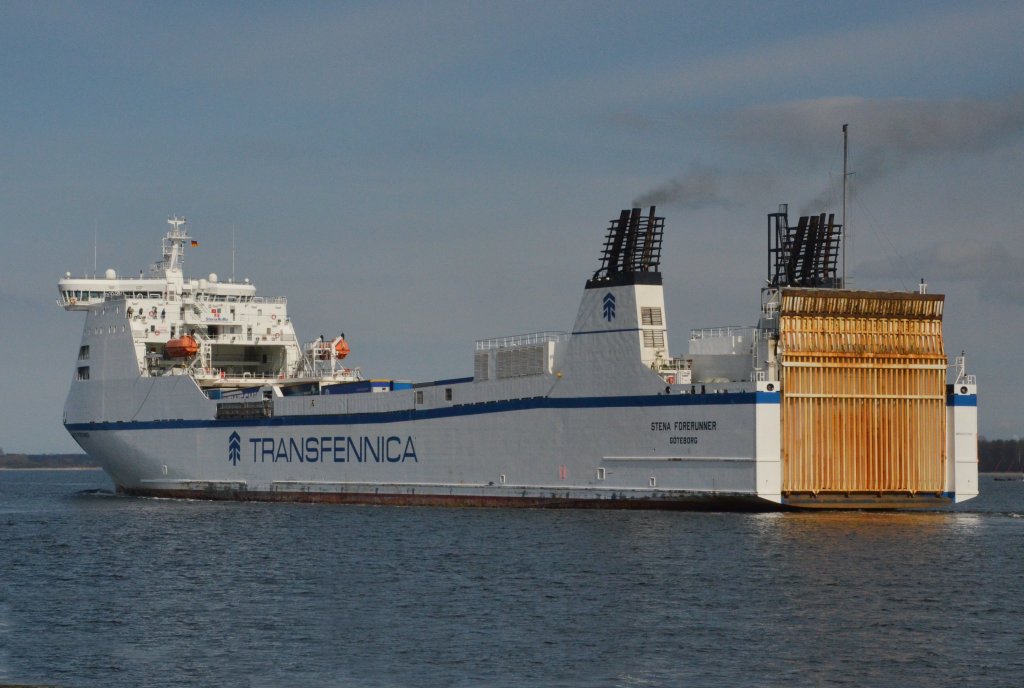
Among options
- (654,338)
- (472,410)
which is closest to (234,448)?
(472,410)

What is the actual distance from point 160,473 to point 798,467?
35345 mm

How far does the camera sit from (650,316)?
52.3m

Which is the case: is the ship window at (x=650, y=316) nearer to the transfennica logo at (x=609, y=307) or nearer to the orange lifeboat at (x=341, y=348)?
the transfennica logo at (x=609, y=307)

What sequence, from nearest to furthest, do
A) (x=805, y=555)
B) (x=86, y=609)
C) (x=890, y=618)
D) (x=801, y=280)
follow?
(x=890, y=618) → (x=86, y=609) → (x=805, y=555) → (x=801, y=280)

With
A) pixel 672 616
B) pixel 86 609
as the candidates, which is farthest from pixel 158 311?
pixel 672 616

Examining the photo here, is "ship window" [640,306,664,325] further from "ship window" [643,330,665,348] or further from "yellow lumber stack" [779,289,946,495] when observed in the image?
"yellow lumber stack" [779,289,946,495]

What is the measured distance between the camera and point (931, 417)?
2028 inches

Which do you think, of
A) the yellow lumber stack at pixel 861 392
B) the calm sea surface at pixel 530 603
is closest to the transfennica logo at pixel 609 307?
the yellow lumber stack at pixel 861 392

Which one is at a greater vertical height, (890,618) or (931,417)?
(931,417)

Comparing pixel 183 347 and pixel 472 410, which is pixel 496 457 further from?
pixel 183 347

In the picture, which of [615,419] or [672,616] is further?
[615,419]

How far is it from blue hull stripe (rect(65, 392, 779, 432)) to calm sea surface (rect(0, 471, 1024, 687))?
396cm

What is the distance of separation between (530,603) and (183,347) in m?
40.7

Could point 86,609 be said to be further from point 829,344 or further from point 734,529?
point 829,344
